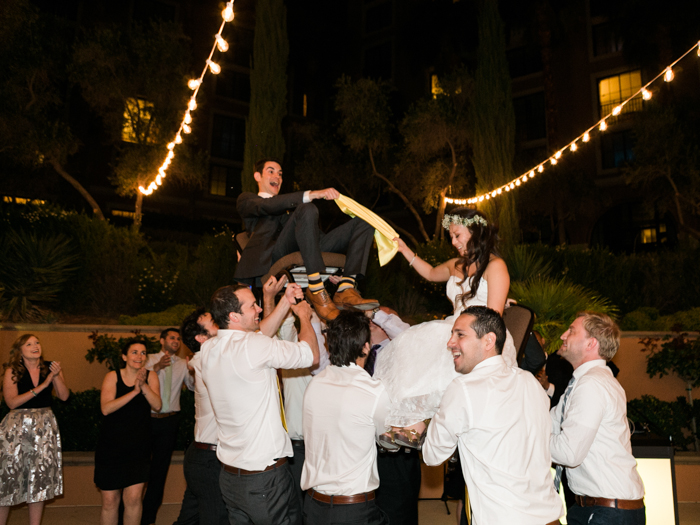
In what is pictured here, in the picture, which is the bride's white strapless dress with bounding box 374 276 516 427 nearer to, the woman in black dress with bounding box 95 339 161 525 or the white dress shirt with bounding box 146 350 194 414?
the woman in black dress with bounding box 95 339 161 525

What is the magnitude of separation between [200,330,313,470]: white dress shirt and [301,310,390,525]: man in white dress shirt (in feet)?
0.78

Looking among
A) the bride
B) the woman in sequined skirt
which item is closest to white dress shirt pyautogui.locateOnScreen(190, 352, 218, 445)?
the bride

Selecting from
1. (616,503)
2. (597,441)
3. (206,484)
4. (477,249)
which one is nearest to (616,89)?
(477,249)

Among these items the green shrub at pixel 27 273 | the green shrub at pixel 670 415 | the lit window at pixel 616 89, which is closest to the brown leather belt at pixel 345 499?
the green shrub at pixel 670 415

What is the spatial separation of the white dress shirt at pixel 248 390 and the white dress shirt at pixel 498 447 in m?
1.03

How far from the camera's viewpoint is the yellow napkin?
3.86 metres

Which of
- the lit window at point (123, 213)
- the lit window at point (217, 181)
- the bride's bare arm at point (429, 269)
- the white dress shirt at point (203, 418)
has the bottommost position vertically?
the white dress shirt at point (203, 418)

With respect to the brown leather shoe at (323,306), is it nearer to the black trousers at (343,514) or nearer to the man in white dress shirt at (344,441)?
the man in white dress shirt at (344,441)

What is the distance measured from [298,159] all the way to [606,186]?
1143 cm

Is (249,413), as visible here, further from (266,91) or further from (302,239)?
(266,91)

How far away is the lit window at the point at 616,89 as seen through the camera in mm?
20609

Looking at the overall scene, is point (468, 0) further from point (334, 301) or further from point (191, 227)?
point (334, 301)

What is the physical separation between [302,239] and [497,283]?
1.31 m

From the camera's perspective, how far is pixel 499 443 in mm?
2328
